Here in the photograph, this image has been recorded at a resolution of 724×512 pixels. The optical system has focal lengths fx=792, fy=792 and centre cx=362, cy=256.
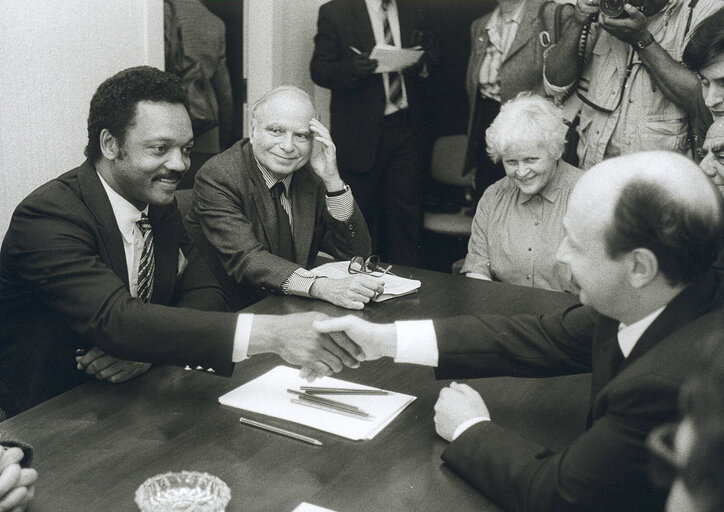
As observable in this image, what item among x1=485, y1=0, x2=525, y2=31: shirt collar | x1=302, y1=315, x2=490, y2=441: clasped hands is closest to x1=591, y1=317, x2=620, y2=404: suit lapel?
x1=302, y1=315, x2=490, y2=441: clasped hands

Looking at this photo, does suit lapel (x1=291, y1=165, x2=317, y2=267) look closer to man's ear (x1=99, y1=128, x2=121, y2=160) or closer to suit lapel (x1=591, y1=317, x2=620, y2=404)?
man's ear (x1=99, y1=128, x2=121, y2=160)

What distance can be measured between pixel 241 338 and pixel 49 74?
81.0 inches

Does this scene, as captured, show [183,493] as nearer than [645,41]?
Yes

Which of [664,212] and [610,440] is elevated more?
[664,212]

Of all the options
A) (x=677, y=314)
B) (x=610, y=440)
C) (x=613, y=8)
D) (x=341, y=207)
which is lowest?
(x=341, y=207)

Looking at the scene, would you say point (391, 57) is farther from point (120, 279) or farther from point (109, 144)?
point (120, 279)

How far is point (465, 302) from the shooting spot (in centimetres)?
243

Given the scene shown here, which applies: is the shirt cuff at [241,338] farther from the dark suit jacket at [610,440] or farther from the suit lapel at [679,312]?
the suit lapel at [679,312]

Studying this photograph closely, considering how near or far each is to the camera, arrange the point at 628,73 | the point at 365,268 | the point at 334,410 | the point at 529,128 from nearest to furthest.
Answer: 1. the point at 334,410
2. the point at 365,268
3. the point at 529,128
4. the point at 628,73

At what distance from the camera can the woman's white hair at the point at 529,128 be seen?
3.09 m

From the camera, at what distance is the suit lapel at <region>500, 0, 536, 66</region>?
4.04 meters

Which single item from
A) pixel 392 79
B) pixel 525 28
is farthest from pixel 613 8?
pixel 392 79

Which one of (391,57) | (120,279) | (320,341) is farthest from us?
(391,57)

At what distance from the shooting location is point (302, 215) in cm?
299
